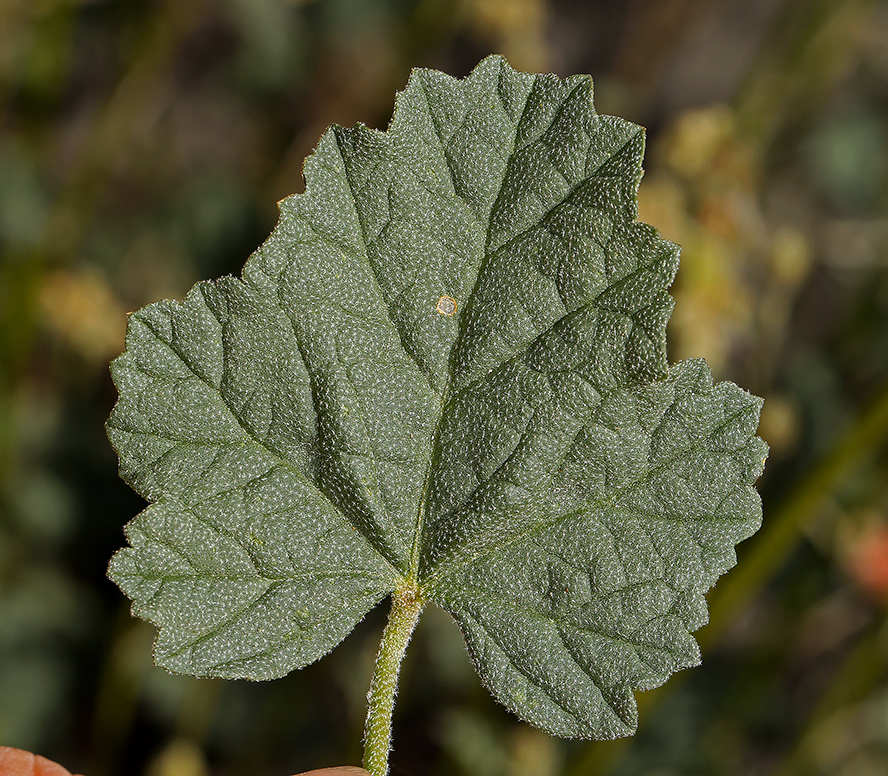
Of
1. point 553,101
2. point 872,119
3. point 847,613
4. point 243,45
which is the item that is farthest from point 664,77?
point 553,101

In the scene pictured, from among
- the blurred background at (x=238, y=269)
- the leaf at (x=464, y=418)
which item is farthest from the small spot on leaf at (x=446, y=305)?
Result: the blurred background at (x=238, y=269)

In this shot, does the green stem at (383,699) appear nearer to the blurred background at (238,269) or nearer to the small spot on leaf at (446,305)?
the small spot on leaf at (446,305)

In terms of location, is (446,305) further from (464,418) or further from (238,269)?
(238,269)

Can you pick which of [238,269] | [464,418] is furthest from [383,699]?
[238,269]

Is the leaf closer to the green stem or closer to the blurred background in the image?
the green stem

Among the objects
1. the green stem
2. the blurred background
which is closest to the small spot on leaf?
the green stem
